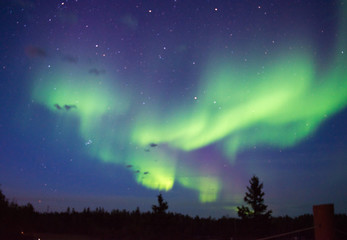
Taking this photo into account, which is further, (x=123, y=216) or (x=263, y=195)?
(x=263, y=195)

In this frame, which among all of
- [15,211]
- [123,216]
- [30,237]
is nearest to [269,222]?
[123,216]

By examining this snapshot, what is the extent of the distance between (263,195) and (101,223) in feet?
98.0

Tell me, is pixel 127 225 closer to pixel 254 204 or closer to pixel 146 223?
pixel 146 223

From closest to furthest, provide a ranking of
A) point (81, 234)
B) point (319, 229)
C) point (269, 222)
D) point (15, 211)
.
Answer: point (319, 229), point (15, 211), point (81, 234), point (269, 222)

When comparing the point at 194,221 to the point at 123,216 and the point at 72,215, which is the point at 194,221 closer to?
the point at 123,216

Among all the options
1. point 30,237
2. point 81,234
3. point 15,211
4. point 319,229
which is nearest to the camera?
point 319,229

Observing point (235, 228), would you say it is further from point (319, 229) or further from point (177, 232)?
point (319, 229)

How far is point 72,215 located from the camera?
166 ft

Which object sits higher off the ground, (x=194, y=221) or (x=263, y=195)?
(x=263, y=195)

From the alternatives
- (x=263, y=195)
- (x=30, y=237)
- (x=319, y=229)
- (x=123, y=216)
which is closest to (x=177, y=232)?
(x=123, y=216)

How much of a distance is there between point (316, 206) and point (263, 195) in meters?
59.8

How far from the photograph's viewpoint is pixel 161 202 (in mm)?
50750

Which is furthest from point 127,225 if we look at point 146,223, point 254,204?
point 254,204

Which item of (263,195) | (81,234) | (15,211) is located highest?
(263,195)
